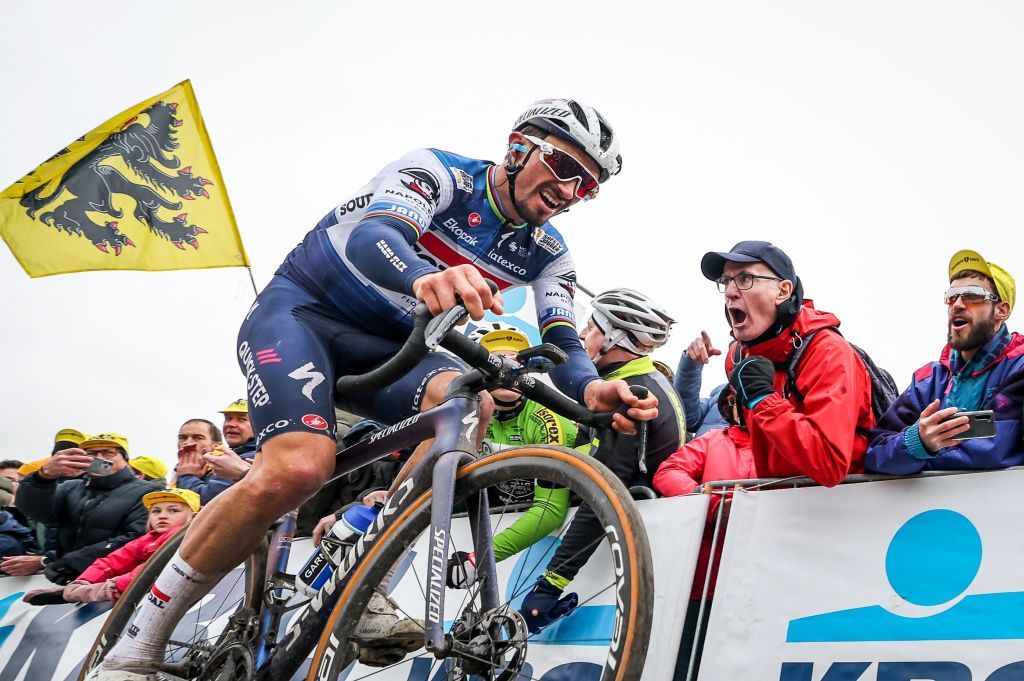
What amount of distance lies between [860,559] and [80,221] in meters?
7.23

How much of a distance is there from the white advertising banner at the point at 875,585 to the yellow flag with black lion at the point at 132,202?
581cm

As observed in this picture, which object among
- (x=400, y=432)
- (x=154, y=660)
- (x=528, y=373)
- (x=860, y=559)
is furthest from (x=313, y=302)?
(x=860, y=559)

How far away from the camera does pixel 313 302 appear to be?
426 cm

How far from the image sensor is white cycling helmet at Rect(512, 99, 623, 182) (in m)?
4.13

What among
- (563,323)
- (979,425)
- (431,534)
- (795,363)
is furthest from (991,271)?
(431,534)

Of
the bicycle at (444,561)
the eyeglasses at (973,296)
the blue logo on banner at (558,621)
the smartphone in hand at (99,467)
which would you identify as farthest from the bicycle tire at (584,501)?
the smartphone in hand at (99,467)

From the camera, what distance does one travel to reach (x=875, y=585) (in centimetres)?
357

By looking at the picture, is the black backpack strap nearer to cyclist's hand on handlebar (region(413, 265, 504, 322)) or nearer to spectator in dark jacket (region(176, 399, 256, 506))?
cyclist's hand on handlebar (region(413, 265, 504, 322))

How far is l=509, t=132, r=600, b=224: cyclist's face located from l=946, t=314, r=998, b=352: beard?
6.36 feet

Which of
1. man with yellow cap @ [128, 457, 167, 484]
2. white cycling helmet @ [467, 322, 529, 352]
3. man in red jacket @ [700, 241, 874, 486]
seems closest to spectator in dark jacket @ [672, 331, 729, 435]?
white cycling helmet @ [467, 322, 529, 352]

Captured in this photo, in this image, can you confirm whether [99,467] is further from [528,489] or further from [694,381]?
[528,489]

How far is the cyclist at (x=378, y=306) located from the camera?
12.4ft

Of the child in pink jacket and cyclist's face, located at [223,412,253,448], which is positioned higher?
cyclist's face, located at [223,412,253,448]

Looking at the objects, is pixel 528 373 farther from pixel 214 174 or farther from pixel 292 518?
pixel 214 174
